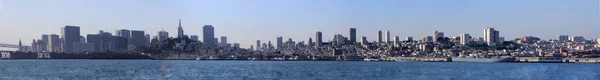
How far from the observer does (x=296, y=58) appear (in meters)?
89.7

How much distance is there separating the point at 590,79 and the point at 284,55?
67.6m

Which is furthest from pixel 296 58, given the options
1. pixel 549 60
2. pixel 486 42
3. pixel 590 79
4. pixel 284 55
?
pixel 590 79

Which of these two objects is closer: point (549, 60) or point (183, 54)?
point (549, 60)

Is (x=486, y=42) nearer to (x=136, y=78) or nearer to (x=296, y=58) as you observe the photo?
(x=296, y=58)

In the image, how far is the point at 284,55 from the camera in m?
93.9

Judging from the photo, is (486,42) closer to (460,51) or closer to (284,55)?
(460,51)

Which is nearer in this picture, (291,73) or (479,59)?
(291,73)

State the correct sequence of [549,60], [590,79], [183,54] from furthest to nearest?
1. [183,54]
2. [549,60]
3. [590,79]

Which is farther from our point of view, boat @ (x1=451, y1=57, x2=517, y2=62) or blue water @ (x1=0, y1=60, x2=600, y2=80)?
boat @ (x1=451, y1=57, x2=517, y2=62)

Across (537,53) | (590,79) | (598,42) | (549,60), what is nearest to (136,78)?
(590,79)

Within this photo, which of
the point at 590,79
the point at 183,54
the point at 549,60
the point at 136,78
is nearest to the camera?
the point at 136,78

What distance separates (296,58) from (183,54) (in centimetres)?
2017

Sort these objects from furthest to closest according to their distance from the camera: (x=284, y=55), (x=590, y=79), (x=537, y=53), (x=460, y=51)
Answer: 1. (x=284, y=55)
2. (x=460, y=51)
3. (x=537, y=53)
4. (x=590, y=79)

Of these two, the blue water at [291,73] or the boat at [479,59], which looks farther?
the boat at [479,59]
